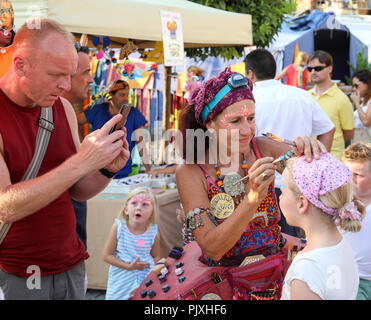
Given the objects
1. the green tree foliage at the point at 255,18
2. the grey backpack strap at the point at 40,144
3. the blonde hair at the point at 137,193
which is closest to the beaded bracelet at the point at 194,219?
the grey backpack strap at the point at 40,144

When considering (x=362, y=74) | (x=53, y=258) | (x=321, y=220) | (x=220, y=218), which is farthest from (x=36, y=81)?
(x=362, y=74)

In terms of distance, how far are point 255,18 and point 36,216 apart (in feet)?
24.0

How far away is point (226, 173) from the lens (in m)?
2.02

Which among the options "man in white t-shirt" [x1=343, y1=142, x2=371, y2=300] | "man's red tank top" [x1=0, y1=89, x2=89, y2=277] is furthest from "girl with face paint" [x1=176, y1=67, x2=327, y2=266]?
"man in white t-shirt" [x1=343, y1=142, x2=371, y2=300]

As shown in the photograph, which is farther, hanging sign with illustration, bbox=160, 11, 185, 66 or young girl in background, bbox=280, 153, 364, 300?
hanging sign with illustration, bbox=160, 11, 185, 66

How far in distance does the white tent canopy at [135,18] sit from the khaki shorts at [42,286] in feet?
6.91

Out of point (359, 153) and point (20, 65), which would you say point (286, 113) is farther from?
point (20, 65)

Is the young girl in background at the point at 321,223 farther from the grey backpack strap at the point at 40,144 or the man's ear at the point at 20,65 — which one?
the man's ear at the point at 20,65

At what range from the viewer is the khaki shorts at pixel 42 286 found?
177cm

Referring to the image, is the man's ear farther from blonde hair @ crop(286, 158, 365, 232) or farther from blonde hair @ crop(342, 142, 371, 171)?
blonde hair @ crop(342, 142, 371, 171)

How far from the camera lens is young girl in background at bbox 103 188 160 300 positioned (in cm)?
343

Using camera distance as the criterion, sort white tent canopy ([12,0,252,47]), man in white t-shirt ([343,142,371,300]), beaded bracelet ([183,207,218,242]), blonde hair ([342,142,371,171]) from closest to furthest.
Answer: beaded bracelet ([183,207,218,242]) < man in white t-shirt ([343,142,371,300]) < blonde hair ([342,142,371,171]) < white tent canopy ([12,0,252,47])

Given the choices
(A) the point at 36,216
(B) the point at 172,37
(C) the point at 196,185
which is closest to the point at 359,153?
(C) the point at 196,185
